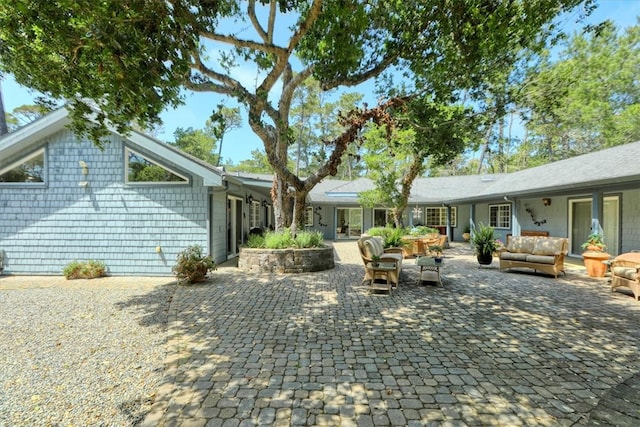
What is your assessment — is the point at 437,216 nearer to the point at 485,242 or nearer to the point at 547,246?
the point at 485,242

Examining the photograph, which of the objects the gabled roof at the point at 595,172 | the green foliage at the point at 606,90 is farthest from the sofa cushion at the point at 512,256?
the green foliage at the point at 606,90

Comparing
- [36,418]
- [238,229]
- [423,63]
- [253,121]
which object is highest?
[423,63]

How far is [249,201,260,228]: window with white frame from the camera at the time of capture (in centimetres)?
1270

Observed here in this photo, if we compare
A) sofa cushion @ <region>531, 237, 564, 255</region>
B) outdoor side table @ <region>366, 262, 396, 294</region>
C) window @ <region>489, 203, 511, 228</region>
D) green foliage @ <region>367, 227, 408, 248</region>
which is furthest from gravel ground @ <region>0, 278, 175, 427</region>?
window @ <region>489, 203, 511, 228</region>

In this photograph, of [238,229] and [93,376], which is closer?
[93,376]

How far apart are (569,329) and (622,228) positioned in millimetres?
7681

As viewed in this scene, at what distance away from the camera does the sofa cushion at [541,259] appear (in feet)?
23.6

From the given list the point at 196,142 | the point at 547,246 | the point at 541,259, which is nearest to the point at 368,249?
the point at 541,259

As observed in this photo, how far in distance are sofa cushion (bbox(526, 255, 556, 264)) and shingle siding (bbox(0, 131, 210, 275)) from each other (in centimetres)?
870

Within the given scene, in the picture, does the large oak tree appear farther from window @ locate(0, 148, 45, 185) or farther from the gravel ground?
the gravel ground

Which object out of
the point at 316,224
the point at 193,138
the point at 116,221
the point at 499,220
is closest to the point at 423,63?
the point at 116,221

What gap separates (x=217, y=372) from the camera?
2.88m

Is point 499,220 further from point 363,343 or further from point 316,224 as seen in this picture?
point 363,343

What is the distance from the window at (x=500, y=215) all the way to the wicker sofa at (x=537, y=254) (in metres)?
6.59
